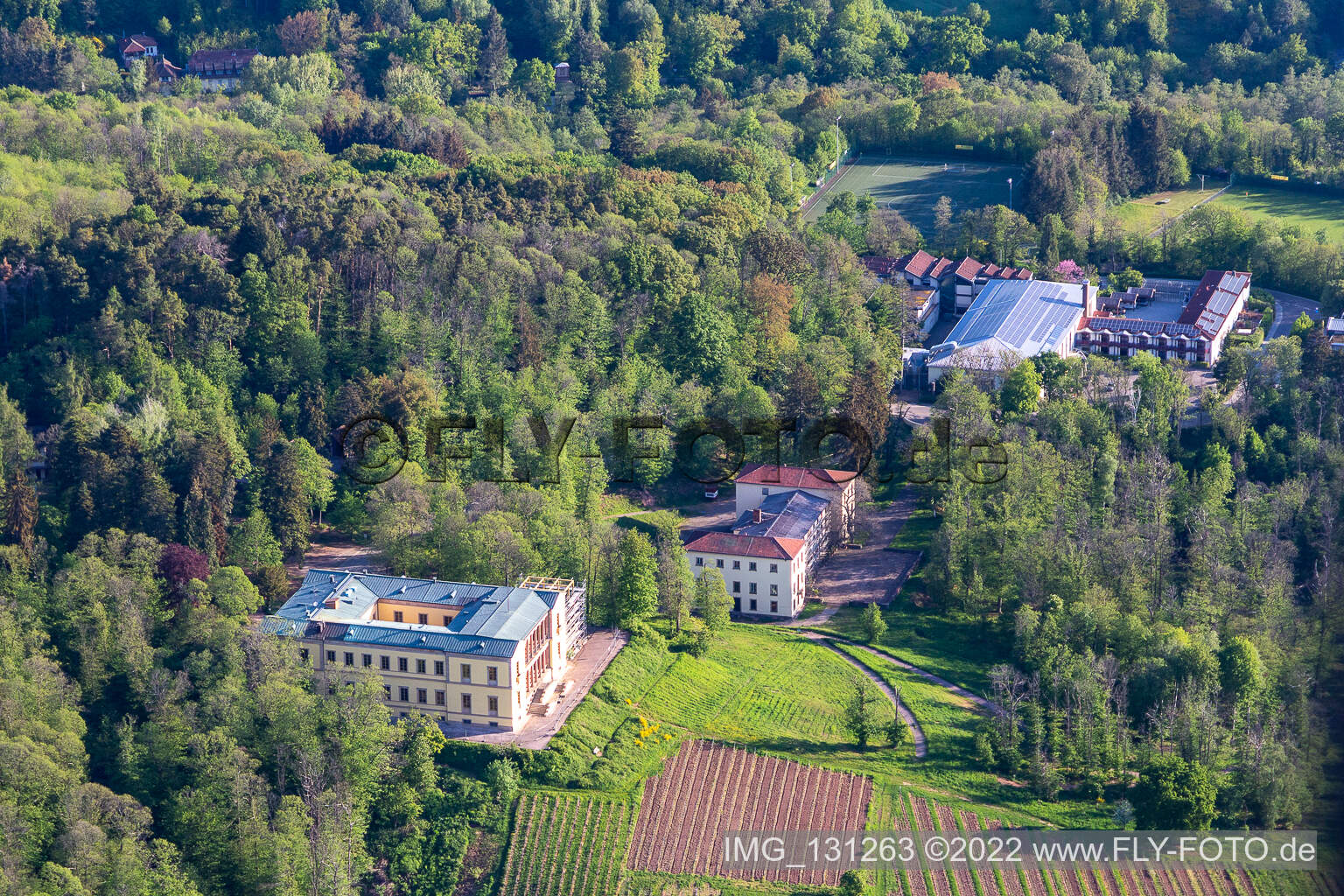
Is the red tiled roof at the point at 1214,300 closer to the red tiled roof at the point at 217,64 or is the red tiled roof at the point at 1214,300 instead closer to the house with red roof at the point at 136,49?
the red tiled roof at the point at 217,64

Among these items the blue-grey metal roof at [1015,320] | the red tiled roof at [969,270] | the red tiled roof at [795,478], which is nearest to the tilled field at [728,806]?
the red tiled roof at [795,478]

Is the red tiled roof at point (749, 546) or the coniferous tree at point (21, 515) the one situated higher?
the coniferous tree at point (21, 515)

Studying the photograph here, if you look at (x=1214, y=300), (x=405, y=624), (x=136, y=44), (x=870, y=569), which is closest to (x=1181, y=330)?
(x=1214, y=300)

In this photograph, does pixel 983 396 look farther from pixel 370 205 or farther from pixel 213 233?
pixel 213 233

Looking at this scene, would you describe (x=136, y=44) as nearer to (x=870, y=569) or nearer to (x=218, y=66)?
(x=218, y=66)

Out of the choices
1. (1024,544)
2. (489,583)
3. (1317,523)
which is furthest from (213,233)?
(1317,523)

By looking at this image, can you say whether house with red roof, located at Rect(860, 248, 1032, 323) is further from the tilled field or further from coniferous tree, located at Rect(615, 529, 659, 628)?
the tilled field

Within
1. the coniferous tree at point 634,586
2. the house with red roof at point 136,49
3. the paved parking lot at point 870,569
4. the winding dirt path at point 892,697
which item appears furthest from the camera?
the house with red roof at point 136,49
